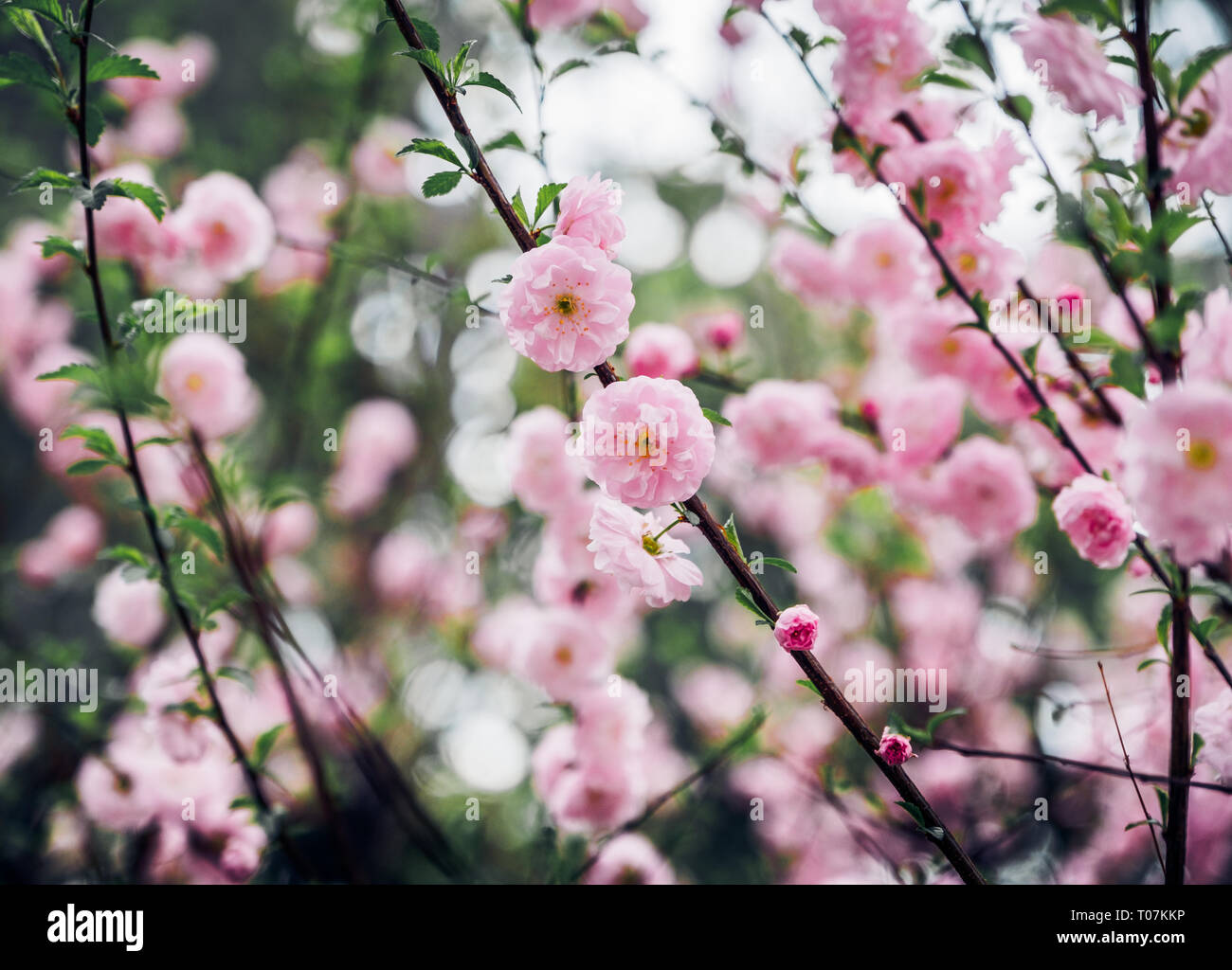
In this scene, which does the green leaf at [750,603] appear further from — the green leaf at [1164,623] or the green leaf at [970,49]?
the green leaf at [970,49]

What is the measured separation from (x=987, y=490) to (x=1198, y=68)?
714 millimetres

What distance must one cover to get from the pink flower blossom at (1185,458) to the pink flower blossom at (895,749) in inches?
12.0

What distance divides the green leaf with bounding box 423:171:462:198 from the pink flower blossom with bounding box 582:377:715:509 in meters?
0.26

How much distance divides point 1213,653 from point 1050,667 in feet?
4.96

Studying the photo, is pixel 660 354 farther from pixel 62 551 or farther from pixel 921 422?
pixel 62 551

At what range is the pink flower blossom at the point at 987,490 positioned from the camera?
4.12 ft

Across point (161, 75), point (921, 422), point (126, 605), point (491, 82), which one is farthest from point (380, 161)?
point (921, 422)

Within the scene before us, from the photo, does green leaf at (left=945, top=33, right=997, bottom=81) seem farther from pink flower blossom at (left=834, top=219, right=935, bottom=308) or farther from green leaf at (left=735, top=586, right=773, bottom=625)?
green leaf at (left=735, top=586, right=773, bottom=625)

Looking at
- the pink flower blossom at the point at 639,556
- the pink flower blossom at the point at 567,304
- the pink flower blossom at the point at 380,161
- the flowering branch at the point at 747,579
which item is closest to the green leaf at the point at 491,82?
the flowering branch at the point at 747,579

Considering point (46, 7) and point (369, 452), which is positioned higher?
point (46, 7)

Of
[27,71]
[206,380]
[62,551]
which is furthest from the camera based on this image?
[62,551]

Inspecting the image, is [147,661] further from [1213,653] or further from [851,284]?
[1213,653]

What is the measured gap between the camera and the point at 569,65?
36.1 inches

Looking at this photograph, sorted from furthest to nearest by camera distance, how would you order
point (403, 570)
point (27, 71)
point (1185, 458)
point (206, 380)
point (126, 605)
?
point (403, 570)
point (126, 605)
point (206, 380)
point (27, 71)
point (1185, 458)
